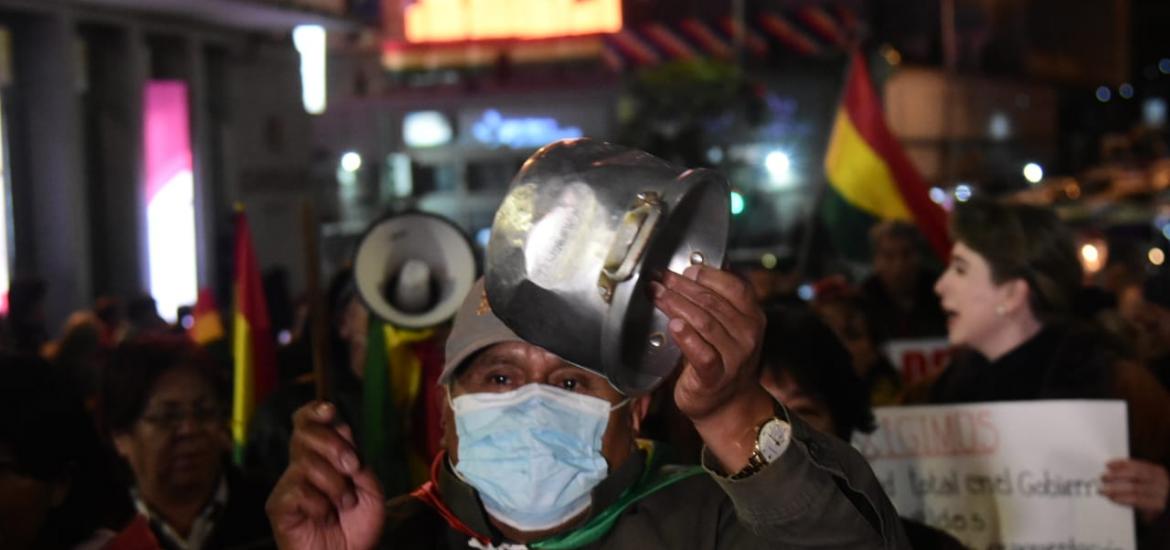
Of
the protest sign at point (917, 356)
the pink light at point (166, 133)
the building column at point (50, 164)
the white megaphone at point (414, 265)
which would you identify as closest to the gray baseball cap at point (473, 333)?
the white megaphone at point (414, 265)

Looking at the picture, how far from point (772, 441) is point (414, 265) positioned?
3.55 meters

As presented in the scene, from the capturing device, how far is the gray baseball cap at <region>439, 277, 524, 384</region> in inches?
118

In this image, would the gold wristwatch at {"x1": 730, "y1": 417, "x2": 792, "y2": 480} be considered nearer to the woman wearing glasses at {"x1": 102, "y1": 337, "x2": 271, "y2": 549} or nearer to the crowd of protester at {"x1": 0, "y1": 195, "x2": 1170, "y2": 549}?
the crowd of protester at {"x1": 0, "y1": 195, "x2": 1170, "y2": 549}

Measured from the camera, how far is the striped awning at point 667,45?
3944 centimetres

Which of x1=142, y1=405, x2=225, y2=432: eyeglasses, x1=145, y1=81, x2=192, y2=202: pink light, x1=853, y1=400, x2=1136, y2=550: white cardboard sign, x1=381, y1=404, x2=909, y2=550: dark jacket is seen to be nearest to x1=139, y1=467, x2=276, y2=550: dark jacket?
x1=142, y1=405, x2=225, y2=432: eyeglasses

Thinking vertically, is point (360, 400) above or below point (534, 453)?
below

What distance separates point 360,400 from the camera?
587 cm

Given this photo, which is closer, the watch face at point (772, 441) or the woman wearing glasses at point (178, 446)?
the watch face at point (772, 441)

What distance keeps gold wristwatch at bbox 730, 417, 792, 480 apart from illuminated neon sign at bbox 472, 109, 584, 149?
108 ft

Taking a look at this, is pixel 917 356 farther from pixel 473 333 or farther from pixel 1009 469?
pixel 473 333

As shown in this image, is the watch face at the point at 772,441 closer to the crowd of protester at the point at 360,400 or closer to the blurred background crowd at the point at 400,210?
the blurred background crowd at the point at 400,210

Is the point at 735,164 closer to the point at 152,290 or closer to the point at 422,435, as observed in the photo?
the point at 152,290

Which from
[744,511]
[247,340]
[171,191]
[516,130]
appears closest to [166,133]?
[171,191]

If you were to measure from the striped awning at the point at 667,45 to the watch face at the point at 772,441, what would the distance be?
36.6m
